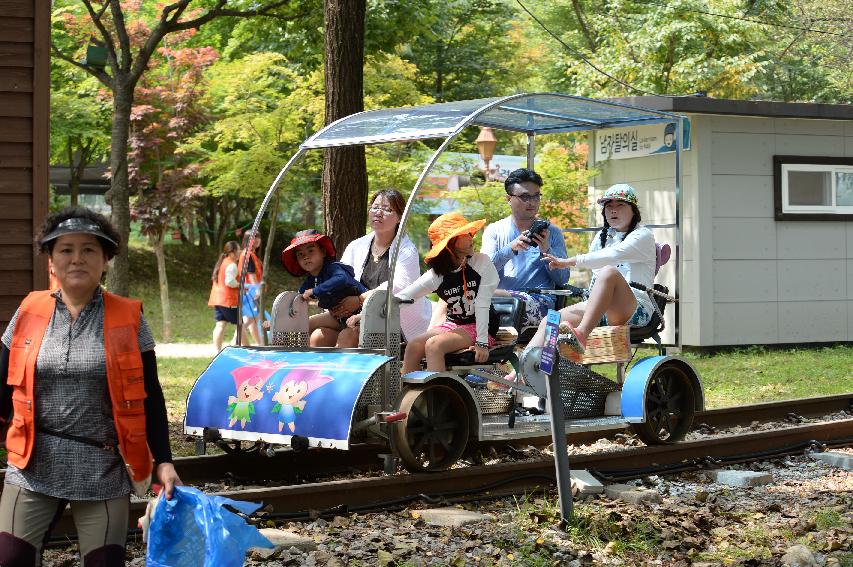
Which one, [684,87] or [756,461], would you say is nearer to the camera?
[756,461]

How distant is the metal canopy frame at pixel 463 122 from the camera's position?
25.8ft

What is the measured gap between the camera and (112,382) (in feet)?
13.4

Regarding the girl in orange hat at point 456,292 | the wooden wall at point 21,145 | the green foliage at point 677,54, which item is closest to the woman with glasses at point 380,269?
the girl in orange hat at point 456,292

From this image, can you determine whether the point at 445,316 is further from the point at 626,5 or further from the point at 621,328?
the point at 626,5

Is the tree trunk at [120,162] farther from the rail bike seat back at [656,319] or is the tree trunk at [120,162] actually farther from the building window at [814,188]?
the building window at [814,188]

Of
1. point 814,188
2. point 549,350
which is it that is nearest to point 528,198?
point 549,350

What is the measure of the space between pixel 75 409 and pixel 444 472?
396 cm

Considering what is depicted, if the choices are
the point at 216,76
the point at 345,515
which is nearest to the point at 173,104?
the point at 216,76

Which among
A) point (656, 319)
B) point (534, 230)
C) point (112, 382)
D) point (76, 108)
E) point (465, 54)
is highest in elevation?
point (465, 54)

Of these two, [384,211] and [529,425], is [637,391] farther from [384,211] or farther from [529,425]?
[384,211]

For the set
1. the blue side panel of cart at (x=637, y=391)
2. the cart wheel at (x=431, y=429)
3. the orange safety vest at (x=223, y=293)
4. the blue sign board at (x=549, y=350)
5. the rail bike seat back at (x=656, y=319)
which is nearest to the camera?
the blue sign board at (x=549, y=350)

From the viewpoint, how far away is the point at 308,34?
632 inches

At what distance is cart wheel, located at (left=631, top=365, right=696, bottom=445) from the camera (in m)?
9.32

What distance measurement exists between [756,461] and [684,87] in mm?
23369
